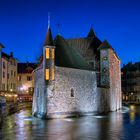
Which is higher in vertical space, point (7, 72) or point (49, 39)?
point (49, 39)

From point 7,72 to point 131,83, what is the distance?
1988 inches

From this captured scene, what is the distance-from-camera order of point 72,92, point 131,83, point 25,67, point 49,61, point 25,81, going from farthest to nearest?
point 131,83 → point 25,67 → point 25,81 → point 72,92 → point 49,61

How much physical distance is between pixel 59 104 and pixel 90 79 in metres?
7.73

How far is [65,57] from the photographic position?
44.5 meters

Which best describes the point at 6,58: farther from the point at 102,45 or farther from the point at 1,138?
the point at 1,138

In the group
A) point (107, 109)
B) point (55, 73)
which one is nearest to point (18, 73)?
point (107, 109)

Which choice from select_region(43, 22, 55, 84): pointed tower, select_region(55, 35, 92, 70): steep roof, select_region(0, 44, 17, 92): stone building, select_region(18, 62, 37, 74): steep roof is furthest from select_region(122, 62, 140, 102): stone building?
select_region(43, 22, 55, 84): pointed tower

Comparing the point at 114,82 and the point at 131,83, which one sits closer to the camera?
the point at 114,82

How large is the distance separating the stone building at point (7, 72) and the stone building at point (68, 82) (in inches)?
690

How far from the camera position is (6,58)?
66312mm

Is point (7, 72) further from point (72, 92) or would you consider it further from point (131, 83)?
point (131, 83)

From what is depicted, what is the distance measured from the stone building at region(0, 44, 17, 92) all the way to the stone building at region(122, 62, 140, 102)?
44080mm

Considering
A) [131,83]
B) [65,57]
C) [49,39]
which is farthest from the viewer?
[131,83]

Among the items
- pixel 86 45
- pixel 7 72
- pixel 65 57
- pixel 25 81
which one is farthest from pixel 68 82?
pixel 25 81
